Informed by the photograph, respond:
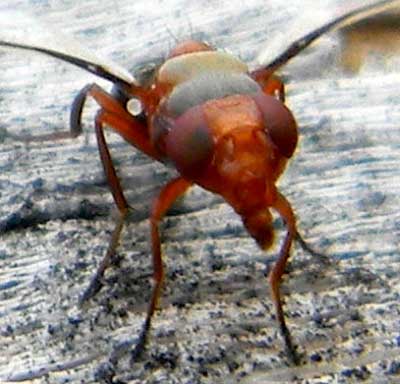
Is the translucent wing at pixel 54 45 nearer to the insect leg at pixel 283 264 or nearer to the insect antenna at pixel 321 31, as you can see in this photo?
the insect antenna at pixel 321 31

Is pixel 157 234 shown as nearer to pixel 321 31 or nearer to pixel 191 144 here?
pixel 191 144

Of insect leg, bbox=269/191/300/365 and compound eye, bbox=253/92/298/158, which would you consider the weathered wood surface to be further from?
compound eye, bbox=253/92/298/158

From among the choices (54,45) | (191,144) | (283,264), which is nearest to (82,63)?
(54,45)

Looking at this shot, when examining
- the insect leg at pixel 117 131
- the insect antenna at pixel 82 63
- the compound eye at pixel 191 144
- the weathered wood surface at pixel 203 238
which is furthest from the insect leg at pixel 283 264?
the insect antenna at pixel 82 63

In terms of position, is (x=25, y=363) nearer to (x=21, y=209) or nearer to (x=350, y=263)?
(x=21, y=209)

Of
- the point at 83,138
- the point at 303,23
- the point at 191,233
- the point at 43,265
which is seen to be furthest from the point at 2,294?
the point at 303,23
